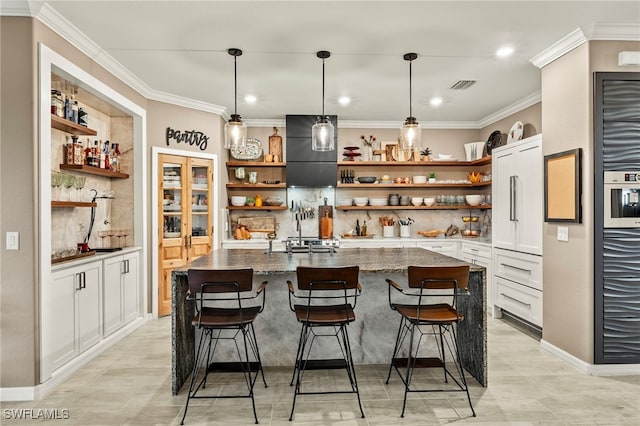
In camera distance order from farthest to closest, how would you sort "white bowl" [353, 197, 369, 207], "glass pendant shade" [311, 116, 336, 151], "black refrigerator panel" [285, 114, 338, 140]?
"white bowl" [353, 197, 369, 207] → "black refrigerator panel" [285, 114, 338, 140] → "glass pendant shade" [311, 116, 336, 151]

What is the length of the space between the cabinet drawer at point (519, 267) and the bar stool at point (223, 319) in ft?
9.39

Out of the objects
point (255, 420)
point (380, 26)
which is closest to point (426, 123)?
point (380, 26)

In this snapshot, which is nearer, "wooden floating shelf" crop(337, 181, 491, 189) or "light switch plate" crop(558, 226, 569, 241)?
"light switch plate" crop(558, 226, 569, 241)

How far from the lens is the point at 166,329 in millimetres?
4734

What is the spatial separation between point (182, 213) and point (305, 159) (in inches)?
79.5

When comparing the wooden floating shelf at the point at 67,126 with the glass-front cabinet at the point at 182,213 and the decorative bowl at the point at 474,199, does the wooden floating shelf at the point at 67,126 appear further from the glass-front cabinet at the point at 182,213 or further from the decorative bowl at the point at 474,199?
the decorative bowl at the point at 474,199

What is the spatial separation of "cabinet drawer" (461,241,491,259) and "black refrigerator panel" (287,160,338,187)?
2.17 metres

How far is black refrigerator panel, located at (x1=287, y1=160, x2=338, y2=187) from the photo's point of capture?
6.35 metres

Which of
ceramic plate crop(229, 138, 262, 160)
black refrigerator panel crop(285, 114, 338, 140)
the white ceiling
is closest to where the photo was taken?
the white ceiling

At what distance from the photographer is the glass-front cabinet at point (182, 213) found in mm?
5270

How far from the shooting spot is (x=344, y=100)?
216 inches

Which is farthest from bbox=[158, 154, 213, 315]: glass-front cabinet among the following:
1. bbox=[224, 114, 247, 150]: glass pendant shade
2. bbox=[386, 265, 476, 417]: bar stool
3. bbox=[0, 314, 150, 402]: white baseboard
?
bbox=[386, 265, 476, 417]: bar stool

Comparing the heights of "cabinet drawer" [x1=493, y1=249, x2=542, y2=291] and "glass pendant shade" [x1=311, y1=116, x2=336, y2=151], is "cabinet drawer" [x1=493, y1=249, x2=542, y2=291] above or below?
below

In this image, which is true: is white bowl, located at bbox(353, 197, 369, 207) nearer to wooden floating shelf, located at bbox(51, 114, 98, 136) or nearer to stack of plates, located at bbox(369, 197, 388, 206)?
stack of plates, located at bbox(369, 197, 388, 206)
